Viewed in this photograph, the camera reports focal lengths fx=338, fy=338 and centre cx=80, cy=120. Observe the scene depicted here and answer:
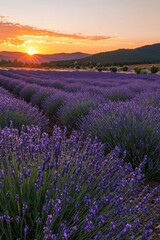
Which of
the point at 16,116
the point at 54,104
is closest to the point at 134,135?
the point at 16,116

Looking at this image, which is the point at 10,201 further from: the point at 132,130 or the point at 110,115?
the point at 110,115

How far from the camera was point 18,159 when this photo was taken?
1.99 meters

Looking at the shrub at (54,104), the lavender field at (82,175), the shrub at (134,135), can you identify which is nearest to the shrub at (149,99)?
the lavender field at (82,175)

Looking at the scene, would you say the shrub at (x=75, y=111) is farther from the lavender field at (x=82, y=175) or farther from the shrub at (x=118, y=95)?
the shrub at (x=118, y=95)

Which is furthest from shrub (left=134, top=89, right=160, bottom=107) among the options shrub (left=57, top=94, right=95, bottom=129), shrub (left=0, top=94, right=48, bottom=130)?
shrub (left=0, top=94, right=48, bottom=130)

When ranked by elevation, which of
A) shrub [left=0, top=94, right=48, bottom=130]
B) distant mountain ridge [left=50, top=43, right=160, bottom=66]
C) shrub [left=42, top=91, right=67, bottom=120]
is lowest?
shrub [left=42, top=91, right=67, bottom=120]

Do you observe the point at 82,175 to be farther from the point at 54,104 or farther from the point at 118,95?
the point at 118,95

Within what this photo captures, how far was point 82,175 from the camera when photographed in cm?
192

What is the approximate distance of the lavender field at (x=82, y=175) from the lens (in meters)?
1.60

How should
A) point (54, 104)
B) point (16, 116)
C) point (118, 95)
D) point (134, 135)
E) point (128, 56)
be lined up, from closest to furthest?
1. point (134, 135)
2. point (16, 116)
3. point (54, 104)
4. point (118, 95)
5. point (128, 56)

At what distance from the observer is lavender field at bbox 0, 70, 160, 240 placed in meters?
1.60

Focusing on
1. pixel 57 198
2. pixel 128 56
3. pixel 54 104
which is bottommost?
pixel 54 104

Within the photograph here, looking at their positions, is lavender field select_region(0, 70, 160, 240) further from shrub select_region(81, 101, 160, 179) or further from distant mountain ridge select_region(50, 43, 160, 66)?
distant mountain ridge select_region(50, 43, 160, 66)

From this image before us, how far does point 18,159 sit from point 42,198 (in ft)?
0.99
